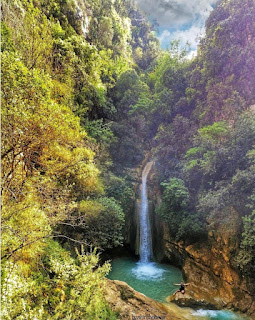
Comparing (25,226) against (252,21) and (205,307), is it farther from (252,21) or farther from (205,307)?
(252,21)

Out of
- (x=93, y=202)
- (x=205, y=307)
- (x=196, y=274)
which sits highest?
(x=93, y=202)

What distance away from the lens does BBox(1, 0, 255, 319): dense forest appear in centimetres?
568

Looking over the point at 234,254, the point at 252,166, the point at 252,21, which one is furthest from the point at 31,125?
the point at 252,21

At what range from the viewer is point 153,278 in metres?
13.0

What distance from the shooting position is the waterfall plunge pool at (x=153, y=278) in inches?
378

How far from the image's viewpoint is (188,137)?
19.5 meters

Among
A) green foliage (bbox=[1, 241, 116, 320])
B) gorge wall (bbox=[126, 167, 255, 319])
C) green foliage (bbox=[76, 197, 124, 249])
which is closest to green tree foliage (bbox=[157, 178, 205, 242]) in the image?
gorge wall (bbox=[126, 167, 255, 319])

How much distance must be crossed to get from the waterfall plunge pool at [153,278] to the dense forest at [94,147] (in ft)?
6.00

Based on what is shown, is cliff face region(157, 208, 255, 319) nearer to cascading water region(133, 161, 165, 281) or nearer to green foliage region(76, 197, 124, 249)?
cascading water region(133, 161, 165, 281)

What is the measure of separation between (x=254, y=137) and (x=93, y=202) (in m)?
10.5

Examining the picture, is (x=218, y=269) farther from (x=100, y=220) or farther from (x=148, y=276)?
(x=100, y=220)

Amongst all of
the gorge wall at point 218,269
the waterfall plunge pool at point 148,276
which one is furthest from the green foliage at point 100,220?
the gorge wall at point 218,269

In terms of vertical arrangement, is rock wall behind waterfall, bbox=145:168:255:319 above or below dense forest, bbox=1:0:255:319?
below

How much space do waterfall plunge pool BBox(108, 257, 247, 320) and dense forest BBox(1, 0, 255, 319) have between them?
6.00ft
